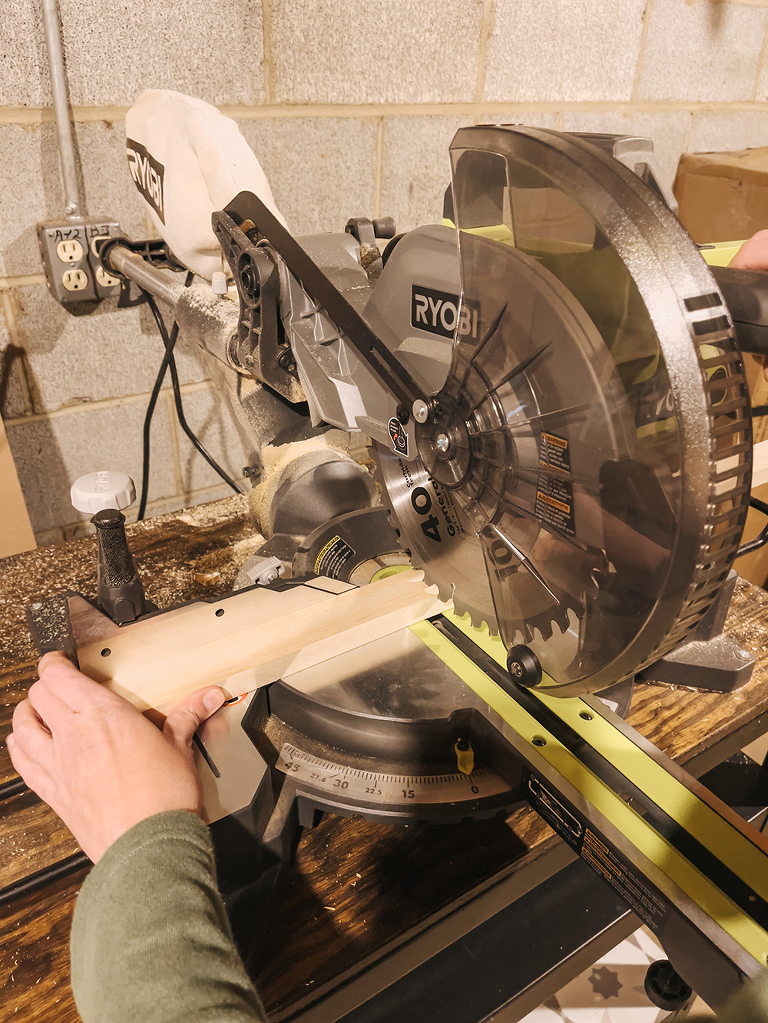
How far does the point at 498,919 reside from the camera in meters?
0.78

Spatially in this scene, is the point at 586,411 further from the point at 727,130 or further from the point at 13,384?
the point at 727,130

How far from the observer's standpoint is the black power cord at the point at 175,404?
5.16 feet

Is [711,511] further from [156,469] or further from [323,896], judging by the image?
[156,469]

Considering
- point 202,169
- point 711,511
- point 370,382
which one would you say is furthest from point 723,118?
point 711,511

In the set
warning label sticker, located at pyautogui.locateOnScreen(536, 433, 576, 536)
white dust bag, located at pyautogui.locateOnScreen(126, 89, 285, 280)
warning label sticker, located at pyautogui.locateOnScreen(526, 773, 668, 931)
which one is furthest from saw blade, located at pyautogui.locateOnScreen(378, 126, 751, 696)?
white dust bag, located at pyautogui.locateOnScreen(126, 89, 285, 280)

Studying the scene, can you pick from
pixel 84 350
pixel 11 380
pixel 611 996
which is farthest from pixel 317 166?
pixel 611 996

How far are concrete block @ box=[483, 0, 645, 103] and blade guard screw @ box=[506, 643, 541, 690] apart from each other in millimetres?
1568

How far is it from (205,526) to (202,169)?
63 cm

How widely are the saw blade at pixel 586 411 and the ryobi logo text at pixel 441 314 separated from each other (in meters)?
0.01

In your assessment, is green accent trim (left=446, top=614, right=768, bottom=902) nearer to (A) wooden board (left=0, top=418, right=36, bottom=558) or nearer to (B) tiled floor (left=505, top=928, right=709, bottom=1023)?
(B) tiled floor (left=505, top=928, right=709, bottom=1023)

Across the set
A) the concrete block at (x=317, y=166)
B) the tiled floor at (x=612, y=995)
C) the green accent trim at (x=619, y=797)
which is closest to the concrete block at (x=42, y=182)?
the concrete block at (x=317, y=166)

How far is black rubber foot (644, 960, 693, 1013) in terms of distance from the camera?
0.91 metres

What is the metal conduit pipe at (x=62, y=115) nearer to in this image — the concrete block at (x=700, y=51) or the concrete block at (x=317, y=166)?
the concrete block at (x=317, y=166)

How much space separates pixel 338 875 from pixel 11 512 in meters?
Answer: 1.10
